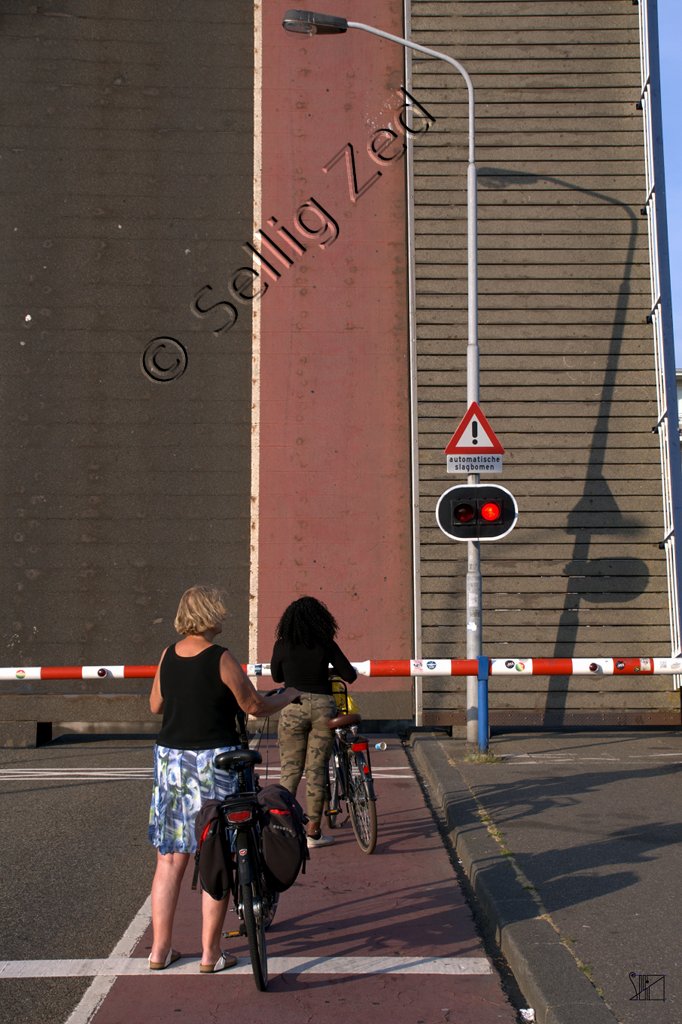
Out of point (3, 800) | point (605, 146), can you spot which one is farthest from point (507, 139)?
point (3, 800)

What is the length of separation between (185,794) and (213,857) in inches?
15.2

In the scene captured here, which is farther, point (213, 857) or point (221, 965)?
point (221, 965)

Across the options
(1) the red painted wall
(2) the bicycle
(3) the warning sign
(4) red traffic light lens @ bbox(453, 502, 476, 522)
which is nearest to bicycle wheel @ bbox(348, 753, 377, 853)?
(2) the bicycle

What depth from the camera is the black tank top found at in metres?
5.08

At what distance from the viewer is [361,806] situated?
7.50 m

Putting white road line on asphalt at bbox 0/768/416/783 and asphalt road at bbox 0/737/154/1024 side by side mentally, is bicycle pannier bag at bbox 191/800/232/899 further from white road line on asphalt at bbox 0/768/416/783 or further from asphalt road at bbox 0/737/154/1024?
white road line on asphalt at bbox 0/768/416/783

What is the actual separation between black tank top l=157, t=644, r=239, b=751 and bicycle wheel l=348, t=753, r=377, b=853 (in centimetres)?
242

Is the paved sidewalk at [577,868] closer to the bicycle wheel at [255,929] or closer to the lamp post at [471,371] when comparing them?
the lamp post at [471,371]

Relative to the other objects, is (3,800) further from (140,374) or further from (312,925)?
(140,374)

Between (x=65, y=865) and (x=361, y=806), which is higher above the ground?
(x=361, y=806)

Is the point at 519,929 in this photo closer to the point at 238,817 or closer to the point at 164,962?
the point at 238,817

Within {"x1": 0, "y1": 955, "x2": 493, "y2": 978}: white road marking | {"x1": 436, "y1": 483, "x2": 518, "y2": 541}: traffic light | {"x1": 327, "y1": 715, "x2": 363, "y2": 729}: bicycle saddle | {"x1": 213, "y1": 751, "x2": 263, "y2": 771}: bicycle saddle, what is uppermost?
{"x1": 436, "y1": 483, "x2": 518, "y2": 541}: traffic light

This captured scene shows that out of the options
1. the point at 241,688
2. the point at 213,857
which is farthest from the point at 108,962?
the point at 241,688

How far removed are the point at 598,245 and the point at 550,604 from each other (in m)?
5.14
